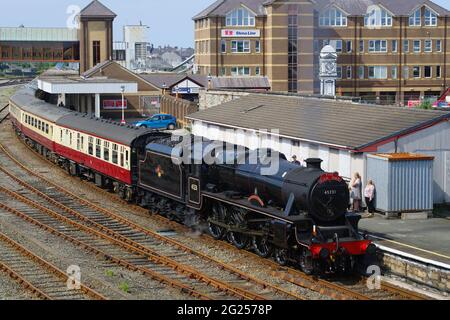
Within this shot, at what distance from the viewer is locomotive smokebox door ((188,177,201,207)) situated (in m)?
21.5

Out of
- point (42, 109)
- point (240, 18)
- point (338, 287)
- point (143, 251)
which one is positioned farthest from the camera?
point (240, 18)

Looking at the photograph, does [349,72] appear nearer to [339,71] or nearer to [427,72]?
[339,71]

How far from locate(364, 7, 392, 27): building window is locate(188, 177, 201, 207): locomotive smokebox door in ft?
189

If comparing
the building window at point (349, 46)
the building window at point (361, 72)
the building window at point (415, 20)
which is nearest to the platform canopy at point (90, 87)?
the building window at point (349, 46)

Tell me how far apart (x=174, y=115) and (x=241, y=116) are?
24.7 metres


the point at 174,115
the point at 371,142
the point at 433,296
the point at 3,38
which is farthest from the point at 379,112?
the point at 3,38

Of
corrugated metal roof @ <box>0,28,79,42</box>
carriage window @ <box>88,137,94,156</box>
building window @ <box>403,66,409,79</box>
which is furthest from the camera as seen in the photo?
corrugated metal roof @ <box>0,28,79,42</box>

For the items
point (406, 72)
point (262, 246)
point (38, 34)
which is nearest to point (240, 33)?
point (406, 72)

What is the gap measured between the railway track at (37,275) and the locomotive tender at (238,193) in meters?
4.78

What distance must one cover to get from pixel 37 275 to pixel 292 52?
5617 cm

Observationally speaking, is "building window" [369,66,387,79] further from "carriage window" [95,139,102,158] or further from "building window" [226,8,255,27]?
"carriage window" [95,139,102,158]

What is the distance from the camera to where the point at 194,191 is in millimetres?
21719

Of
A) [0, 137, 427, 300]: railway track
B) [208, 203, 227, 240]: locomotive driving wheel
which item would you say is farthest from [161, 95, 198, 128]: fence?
[0, 137, 427, 300]: railway track

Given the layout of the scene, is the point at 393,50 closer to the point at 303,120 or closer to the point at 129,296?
the point at 303,120
